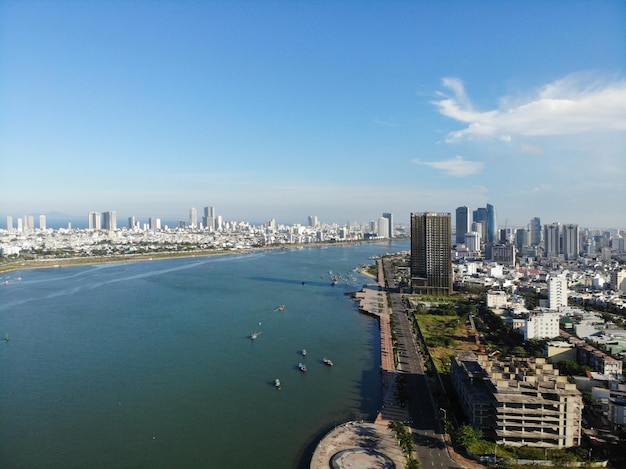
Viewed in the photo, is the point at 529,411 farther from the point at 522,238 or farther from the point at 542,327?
the point at 522,238

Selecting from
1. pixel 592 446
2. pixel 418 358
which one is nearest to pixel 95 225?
pixel 418 358

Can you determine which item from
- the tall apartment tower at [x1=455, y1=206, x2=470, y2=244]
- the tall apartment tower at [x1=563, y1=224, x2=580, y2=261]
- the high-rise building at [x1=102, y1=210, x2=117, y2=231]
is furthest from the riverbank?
the high-rise building at [x1=102, y1=210, x2=117, y2=231]

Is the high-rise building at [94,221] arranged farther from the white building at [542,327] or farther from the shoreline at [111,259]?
the white building at [542,327]

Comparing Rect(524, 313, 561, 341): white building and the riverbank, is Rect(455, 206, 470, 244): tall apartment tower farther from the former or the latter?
Rect(524, 313, 561, 341): white building

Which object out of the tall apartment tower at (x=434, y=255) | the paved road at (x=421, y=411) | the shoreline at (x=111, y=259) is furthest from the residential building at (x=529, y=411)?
the shoreline at (x=111, y=259)

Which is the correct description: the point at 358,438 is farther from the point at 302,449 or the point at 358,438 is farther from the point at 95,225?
the point at 95,225

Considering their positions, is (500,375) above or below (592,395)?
above
